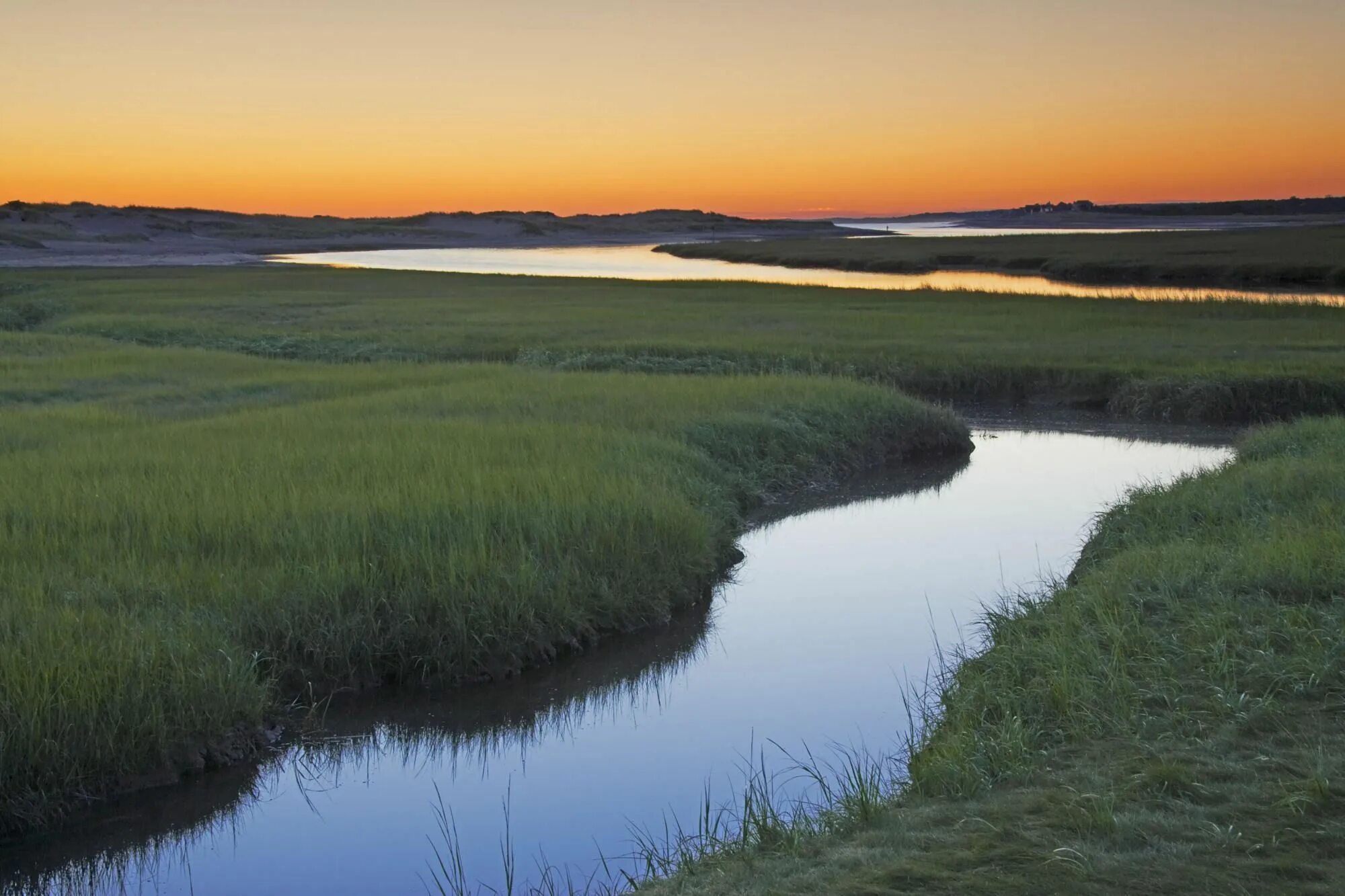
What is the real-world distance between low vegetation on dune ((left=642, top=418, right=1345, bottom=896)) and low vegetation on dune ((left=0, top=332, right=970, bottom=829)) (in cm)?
268

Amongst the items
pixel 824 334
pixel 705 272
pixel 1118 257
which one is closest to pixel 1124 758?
pixel 824 334

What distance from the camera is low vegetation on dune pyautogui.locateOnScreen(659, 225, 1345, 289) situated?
47.0 metres

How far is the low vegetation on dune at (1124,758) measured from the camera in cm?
Answer: 393

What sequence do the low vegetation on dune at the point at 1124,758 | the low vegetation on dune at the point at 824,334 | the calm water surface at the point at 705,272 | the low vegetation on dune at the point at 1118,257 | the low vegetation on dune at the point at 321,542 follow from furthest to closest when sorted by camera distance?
the low vegetation on dune at the point at 1118,257
the calm water surface at the point at 705,272
the low vegetation on dune at the point at 824,334
the low vegetation on dune at the point at 321,542
the low vegetation on dune at the point at 1124,758

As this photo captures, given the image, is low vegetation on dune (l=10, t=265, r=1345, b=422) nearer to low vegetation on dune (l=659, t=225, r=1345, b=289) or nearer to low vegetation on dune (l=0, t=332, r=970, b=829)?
low vegetation on dune (l=0, t=332, r=970, b=829)

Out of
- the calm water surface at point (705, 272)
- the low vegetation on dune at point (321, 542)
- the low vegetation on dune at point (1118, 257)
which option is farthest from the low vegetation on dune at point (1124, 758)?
the low vegetation on dune at point (1118, 257)

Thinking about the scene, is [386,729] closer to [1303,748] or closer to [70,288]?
[1303,748]

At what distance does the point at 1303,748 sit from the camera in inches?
186

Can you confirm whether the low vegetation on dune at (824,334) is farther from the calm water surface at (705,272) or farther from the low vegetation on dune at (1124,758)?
the low vegetation on dune at (1124,758)

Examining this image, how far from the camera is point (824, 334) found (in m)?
26.0

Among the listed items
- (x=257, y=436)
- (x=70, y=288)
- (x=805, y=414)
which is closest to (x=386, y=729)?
(x=257, y=436)

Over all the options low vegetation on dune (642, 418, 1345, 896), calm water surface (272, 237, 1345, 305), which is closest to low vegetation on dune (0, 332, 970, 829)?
low vegetation on dune (642, 418, 1345, 896)

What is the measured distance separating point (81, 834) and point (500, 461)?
19.9 ft

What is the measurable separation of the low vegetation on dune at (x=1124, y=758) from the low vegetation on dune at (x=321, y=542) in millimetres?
2680
